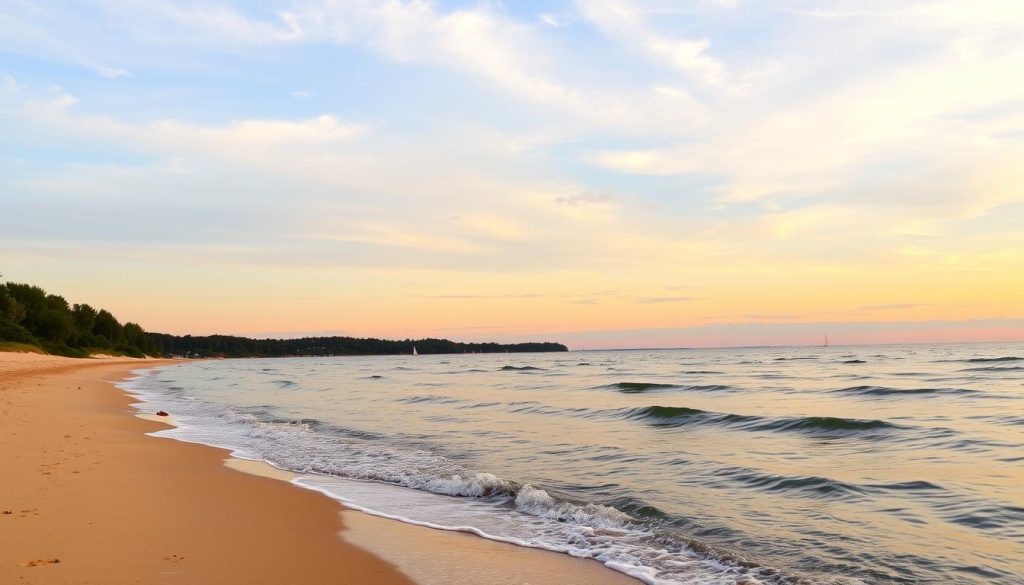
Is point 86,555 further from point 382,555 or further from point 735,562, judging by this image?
point 735,562

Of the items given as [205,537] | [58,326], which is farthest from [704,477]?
[58,326]

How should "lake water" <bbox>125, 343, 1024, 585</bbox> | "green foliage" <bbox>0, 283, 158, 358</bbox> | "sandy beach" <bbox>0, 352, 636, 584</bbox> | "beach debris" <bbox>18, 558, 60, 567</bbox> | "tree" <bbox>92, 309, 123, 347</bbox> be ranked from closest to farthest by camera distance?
"beach debris" <bbox>18, 558, 60, 567</bbox> → "sandy beach" <bbox>0, 352, 636, 584</bbox> → "lake water" <bbox>125, 343, 1024, 585</bbox> → "green foliage" <bbox>0, 283, 158, 358</bbox> → "tree" <bbox>92, 309, 123, 347</bbox>

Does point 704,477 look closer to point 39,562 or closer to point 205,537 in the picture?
point 205,537

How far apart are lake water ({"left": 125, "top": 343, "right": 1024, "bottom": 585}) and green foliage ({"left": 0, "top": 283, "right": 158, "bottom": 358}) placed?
6645 cm

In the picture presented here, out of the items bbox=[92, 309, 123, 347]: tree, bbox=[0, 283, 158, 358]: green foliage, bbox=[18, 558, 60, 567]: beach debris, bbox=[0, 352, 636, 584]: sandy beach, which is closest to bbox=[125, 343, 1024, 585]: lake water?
bbox=[0, 352, 636, 584]: sandy beach

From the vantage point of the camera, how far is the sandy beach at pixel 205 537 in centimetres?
561

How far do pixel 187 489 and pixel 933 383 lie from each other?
28653 mm

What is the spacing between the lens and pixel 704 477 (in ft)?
34.0

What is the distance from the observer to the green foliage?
7300 cm

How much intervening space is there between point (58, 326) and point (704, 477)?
96562 mm

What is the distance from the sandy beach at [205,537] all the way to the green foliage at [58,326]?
7340cm

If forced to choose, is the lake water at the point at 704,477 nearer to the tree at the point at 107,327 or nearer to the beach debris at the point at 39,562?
the beach debris at the point at 39,562

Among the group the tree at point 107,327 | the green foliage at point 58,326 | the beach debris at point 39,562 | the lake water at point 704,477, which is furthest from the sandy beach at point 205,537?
the tree at point 107,327

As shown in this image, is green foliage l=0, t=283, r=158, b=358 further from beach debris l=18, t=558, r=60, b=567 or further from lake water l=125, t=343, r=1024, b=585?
beach debris l=18, t=558, r=60, b=567
